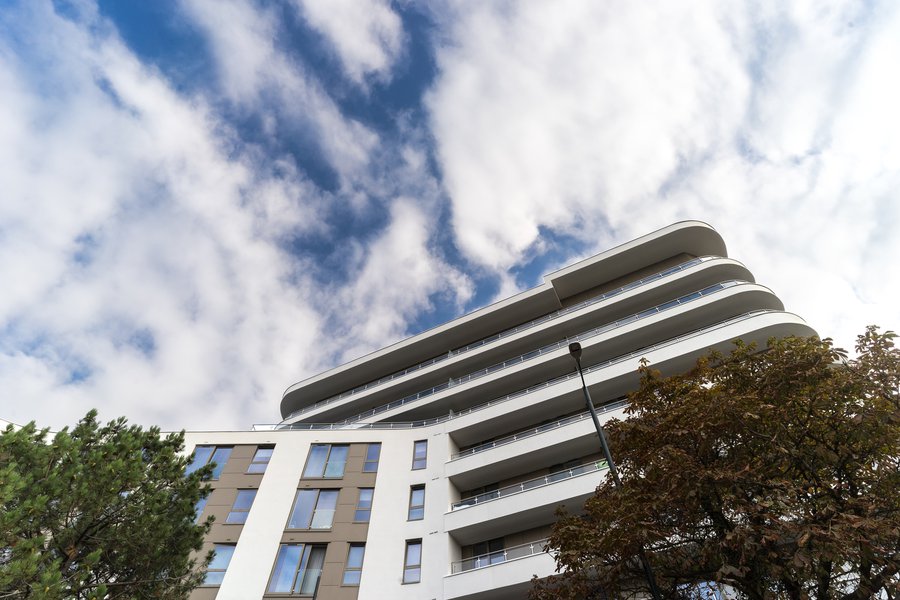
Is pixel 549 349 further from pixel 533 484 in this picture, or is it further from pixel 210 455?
pixel 210 455

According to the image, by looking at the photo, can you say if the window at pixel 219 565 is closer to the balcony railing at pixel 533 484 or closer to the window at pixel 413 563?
the window at pixel 413 563

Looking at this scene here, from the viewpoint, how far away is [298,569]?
20500 millimetres

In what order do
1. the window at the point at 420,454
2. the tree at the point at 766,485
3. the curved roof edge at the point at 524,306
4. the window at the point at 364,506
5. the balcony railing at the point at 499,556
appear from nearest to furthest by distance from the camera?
1. the tree at the point at 766,485
2. the balcony railing at the point at 499,556
3. the window at the point at 364,506
4. the window at the point at 420,454
5. the curved roof edge at the point at 524,306

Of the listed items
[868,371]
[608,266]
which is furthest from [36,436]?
[608,266]

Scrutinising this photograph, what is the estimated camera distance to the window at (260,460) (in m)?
24.7

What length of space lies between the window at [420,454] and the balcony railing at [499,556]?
5.32m

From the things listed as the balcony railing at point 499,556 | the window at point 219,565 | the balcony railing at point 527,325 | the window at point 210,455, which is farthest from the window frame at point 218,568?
the balcony railing at point 527,325

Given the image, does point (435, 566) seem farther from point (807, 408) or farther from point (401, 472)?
point (807, 408)

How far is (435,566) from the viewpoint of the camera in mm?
19828

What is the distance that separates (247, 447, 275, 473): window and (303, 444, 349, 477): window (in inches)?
82.8

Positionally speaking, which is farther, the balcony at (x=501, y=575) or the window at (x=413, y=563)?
the window at (x=413, y=563)

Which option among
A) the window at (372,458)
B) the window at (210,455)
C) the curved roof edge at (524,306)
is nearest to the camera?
the window at (372,458)

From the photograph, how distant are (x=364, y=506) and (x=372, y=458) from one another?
9.23 feet

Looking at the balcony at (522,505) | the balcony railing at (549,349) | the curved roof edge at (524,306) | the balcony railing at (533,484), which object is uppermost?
the curved roof edge at (524,306)
